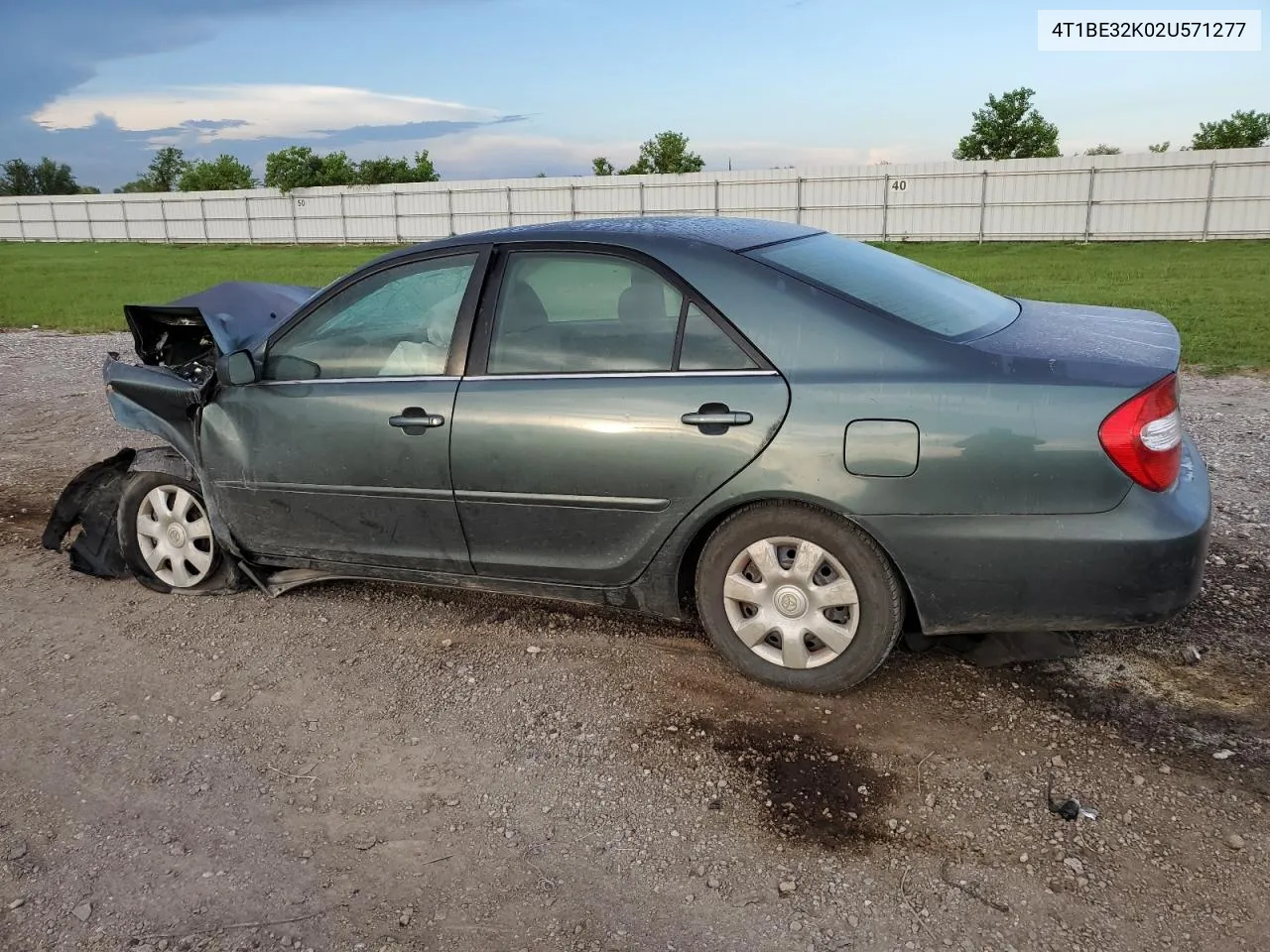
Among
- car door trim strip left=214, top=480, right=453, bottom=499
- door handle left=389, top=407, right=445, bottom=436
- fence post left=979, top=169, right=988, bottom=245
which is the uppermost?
fence post left=979, top=169, right=988, bottom=245

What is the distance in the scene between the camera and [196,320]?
4.97 m

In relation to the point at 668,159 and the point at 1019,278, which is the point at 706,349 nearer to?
the point at 1019,278

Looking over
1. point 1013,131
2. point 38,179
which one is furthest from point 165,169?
point 1013,131

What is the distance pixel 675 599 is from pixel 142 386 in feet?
8.74

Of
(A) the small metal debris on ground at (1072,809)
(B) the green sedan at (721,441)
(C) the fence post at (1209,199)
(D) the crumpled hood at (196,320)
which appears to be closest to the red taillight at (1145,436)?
(B) the green sedan at (721,441)

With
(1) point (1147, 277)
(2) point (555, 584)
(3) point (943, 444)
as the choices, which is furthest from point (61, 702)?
(1) point (1147, 277)

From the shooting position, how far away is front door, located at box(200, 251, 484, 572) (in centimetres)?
385

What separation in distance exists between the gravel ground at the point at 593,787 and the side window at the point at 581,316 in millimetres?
1175

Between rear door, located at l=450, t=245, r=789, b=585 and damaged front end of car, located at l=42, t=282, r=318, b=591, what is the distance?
115 cm

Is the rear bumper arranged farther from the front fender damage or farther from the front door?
the front fender damage

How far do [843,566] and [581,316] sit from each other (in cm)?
135

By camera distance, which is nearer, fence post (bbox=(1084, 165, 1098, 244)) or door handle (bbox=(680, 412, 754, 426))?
door handle (bbox=(680, 412, 754, 426))

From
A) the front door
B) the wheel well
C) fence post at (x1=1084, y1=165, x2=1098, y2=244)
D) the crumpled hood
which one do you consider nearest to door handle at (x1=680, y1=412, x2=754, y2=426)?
the wheel well

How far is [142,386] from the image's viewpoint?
4523 millimetres
